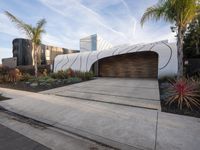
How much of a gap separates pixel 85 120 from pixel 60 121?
71 centimetres

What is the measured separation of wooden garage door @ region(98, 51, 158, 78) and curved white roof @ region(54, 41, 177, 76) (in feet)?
3.91

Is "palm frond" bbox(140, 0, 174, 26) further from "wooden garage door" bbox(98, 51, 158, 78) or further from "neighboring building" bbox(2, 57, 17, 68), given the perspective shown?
"neighboring building" bbox(2, 57, 17, 68)

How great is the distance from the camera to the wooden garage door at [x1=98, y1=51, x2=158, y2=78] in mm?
16531

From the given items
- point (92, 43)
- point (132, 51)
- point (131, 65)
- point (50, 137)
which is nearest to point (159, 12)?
point (132, 51)

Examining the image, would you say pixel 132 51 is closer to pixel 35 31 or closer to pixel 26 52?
pixel 35 31

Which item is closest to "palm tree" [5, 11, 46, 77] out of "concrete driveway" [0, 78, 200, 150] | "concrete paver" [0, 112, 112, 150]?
"concrete driveway" [0, 78, 200, 150]

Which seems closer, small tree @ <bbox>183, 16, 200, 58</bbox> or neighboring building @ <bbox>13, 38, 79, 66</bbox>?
small tree @ <bbox>183, 16, 200, 58</bbox>

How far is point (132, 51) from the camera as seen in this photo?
641 inches

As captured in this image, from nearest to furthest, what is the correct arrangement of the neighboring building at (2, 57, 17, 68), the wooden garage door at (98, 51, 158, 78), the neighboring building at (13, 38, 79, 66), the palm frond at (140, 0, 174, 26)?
the palm frond at (140, 0, 174, 26) < the wooden garage door at (98, 51, 158, 78) < the neighboring building at (13, 38, 79, 66) < the neighboring building at (2, 57, 17, 68)

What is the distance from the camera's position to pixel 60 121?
4.33m

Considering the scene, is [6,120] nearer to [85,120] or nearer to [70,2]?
[85,120]

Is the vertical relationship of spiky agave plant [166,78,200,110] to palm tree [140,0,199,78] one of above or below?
below

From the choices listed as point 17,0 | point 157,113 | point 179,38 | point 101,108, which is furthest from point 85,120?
point 17,0

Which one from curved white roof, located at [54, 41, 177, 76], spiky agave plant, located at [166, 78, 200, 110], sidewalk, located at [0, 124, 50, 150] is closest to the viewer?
sidewalk, located at [0, 124, 50, 150]
